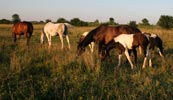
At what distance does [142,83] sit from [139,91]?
829mm

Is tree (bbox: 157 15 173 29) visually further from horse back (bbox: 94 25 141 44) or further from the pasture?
the pasture

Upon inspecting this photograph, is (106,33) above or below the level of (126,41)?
above

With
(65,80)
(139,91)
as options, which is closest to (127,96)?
(139,91)

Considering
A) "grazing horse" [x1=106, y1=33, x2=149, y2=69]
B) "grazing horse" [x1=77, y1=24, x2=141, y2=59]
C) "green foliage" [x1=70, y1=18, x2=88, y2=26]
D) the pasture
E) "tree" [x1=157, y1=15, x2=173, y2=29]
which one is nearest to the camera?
the pasture

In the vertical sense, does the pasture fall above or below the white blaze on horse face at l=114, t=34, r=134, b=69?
below

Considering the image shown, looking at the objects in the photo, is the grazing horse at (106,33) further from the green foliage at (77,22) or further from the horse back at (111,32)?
the green foliage at (77,22)

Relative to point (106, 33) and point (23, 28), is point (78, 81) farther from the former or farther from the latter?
point (23, 28)

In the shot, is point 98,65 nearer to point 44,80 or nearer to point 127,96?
point 44,80

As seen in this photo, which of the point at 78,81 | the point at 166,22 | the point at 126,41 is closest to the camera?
the point at 78,81

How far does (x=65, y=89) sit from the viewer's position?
8.08 m

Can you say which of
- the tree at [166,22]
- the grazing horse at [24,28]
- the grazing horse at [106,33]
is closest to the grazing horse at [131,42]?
the grazing horse at [106,33]

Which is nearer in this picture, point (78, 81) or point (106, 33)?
point (78, 81)

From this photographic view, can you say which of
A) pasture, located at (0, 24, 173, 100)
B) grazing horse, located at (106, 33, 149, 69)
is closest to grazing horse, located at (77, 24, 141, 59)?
grazing horse, located at (106, 33, 149, 69)

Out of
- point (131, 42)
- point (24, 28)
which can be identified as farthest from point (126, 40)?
point (24, 28)
